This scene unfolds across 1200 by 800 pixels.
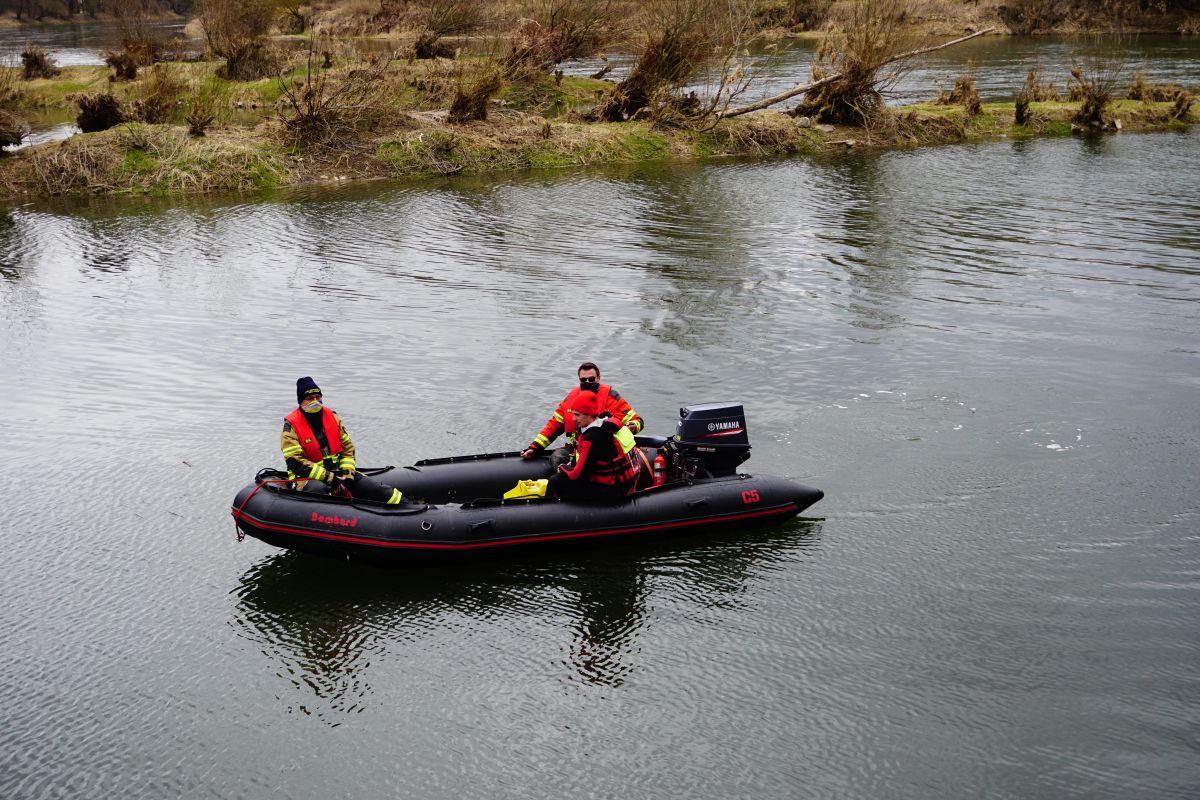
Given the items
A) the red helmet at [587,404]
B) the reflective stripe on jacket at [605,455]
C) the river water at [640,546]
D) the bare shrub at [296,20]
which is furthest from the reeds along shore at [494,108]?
the reflective stripe on jacket at [605,455]

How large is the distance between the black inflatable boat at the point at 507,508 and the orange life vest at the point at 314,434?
34 centimetres

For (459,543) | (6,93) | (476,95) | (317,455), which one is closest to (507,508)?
(459,543)

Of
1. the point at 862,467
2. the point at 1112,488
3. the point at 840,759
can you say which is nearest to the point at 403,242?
the point at 862,467

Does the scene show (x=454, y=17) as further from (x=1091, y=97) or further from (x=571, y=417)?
(x=571, y=417)

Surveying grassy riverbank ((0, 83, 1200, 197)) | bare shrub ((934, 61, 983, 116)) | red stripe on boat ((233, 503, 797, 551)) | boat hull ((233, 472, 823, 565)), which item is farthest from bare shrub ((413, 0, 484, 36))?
red stripe on boat ((233, 503, 797, 551))

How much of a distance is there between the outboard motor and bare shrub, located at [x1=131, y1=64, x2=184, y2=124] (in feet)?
62.7

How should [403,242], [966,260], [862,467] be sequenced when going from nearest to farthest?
[862,467] → [966,260] → [403,242]

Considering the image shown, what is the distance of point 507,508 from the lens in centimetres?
815

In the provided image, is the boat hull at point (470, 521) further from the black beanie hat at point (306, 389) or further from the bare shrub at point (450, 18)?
the bare shrub at point (450, 18)

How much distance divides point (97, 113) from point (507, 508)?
62.4ft

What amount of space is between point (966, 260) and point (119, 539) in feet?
41.4

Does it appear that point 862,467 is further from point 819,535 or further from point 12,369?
point 12,369

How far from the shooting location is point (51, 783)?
20.3 ft

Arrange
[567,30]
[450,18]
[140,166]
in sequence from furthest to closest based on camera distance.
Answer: [450,18]
[567,30]
[140,166]
